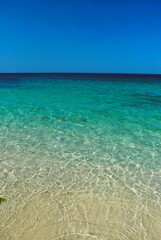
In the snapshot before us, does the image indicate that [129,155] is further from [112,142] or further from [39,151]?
[39,151]

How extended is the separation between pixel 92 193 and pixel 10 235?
64.3 inches

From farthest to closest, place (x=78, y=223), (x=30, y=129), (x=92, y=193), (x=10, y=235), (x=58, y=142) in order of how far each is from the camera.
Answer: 1. (x=30, y=129)
2. (x=58, y=142)
3. (x=92, y=193)
4. (x=78, y=223)
5. (x=10, y=235)

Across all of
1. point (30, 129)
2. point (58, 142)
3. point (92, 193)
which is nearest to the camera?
point (92, 193)

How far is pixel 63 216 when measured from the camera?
3.61 metres

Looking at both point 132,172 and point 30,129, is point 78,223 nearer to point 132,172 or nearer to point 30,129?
point 132,172

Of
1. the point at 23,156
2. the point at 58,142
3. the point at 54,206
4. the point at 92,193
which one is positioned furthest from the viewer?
the point at 58,142

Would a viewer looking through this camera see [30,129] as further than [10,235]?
Yes

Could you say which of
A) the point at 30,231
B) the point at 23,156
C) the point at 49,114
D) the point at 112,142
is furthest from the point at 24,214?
the point at 49,114

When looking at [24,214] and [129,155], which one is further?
[129,155]

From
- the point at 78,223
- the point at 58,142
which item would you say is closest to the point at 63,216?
the point at 78,223

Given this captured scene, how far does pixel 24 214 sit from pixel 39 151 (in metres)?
2.73

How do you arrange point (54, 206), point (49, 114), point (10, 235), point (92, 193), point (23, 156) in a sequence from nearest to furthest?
point (10, 235), point (54, 206), point (92, 193), point (23, 156), point (49, 114)

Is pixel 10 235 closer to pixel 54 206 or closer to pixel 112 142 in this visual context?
pixel 54 206

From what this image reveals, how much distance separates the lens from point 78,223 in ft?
11.3
